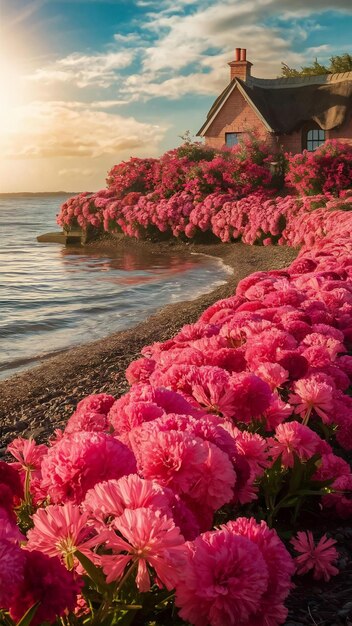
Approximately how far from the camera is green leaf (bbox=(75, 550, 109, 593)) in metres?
1.60

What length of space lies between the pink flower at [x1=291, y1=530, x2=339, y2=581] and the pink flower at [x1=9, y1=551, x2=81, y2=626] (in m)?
1.45

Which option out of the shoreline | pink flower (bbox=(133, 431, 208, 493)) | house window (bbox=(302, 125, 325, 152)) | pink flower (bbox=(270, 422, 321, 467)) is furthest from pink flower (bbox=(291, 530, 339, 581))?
house window (bbox=(302, 125, 325, 152))

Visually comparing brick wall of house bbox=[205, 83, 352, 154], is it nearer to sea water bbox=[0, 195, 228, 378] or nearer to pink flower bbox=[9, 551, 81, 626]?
sea water bbox=[0, 195, 228, 378]

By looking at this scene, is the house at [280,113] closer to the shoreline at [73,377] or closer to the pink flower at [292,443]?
the shoreline at [73,377]

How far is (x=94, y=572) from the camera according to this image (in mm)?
1636

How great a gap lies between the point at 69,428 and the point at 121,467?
1355 millimetres

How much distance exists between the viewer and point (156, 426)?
6.63ft

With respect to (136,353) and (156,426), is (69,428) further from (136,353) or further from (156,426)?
(136,353)

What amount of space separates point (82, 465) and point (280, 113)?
37184 mm

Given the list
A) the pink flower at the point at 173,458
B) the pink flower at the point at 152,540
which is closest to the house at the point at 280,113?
the pink flower at the point at 173,458

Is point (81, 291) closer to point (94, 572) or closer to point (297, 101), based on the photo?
point (94, 572)

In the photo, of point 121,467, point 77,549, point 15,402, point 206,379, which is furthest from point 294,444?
point 15,402

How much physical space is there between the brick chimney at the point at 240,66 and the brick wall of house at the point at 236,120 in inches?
47.3

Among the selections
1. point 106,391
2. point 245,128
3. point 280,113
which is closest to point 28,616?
point 106,391
